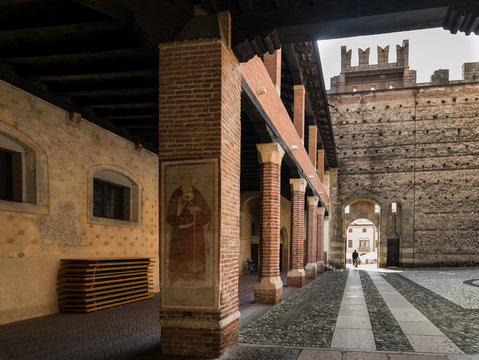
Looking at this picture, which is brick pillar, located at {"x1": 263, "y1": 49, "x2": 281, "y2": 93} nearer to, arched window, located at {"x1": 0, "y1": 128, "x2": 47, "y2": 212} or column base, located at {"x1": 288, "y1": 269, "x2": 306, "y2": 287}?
arched window, located at {"x1": 0, "y1": 128, "x2": 47, "y2": 212}

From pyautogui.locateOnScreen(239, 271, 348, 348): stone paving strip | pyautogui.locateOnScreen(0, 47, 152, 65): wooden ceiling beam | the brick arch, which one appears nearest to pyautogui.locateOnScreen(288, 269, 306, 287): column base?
pyautogui.locateOnScreen(239, 271, 348, 348): stone paving strip

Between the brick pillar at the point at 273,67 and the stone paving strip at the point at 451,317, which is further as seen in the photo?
the brick pillar at the point at 273,67

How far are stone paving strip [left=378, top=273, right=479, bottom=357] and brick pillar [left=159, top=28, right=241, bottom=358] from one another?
3457 mm

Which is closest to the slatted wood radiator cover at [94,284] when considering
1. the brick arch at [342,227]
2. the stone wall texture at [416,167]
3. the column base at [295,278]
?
the column base at [295,278]

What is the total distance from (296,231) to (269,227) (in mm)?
3278

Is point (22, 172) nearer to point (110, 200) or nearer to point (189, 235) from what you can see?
point (110, 200)

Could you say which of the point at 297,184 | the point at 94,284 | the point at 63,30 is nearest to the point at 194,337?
the point at 94,284

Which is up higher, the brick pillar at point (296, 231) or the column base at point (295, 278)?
the brick pillar at point (296, 231)

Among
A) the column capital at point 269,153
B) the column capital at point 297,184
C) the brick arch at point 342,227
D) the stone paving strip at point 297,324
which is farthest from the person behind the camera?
the brick arch at point 342,227

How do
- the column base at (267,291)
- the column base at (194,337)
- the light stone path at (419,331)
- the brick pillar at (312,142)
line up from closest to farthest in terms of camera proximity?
1. the column base at (194,337)
2. the light stone path at (419,331)
3. the column base at (267,291)
4. the brick pillar at (312,142)

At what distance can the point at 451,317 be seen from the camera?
799 centimetres

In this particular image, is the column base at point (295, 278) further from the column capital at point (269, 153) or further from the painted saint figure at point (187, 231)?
the painted saint figure at point (187, 231)

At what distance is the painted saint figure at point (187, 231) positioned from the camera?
4930 millimetres

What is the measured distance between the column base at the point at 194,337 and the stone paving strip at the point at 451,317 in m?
3.29
